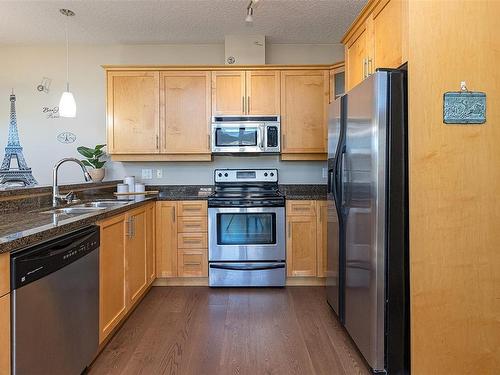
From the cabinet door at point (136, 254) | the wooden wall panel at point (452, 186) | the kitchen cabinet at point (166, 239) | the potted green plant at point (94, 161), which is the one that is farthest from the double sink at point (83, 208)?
the wooden wall panel at point (452, 186)

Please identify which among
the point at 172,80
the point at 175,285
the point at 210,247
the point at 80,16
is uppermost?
the point at 80,16

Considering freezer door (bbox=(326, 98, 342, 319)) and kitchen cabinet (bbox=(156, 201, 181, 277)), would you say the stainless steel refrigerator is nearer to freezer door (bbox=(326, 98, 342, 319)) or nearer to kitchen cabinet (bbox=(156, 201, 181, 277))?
freezer door (bbox=(326, 98, 342, 319))

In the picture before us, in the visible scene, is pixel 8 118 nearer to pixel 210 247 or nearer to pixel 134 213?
pixel 134 213

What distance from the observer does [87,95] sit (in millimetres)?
4059

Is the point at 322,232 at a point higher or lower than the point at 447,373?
higher

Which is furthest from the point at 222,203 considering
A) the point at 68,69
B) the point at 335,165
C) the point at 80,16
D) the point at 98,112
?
the point at 68,69

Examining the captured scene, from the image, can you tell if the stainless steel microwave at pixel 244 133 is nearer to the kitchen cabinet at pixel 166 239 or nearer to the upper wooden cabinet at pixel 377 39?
the kitchen cabinet at pixel 166 239

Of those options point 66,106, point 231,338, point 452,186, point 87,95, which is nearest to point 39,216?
point 66,106

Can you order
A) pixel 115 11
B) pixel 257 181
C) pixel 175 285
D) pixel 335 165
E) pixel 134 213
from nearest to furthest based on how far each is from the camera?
1. pixel 335 165
2. pixel 134 213
3. pixel 115 11
4. pixel 175 285
5. pixel 257 181

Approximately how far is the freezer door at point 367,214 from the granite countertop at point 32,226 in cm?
151

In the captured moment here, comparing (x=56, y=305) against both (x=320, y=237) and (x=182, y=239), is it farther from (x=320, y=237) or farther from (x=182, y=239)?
(x=320, y=237)

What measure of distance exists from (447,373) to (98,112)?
408 cm

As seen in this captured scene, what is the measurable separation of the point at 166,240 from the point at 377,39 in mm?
2527

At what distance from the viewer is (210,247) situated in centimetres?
335
